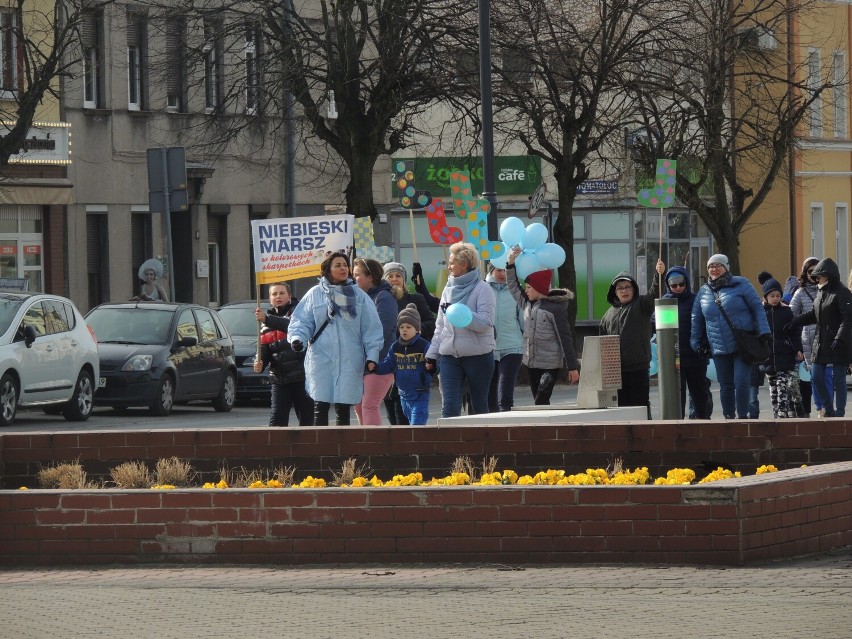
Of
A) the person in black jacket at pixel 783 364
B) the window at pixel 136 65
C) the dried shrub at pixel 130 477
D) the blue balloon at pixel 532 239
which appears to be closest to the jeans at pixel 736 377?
the blue balloon at pixel 532 239

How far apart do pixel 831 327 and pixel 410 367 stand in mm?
5209

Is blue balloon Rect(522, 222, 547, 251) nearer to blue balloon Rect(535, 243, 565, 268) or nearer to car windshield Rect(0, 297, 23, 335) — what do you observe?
blue balloon Rect(535, 243, 565, 268)

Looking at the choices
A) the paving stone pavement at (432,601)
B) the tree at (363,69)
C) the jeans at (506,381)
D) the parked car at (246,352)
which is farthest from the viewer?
the tree at (363,69)

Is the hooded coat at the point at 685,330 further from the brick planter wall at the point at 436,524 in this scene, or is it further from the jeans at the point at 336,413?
the brick planter wall at the point at 436,524

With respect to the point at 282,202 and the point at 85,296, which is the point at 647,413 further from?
the point at 282,202

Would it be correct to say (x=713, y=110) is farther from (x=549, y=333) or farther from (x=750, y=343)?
(x=549, y=333)

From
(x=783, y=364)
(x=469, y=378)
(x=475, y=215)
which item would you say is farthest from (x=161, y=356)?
(x=469, y=378)

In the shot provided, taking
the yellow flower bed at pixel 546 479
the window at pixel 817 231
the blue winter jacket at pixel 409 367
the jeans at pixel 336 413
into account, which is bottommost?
the yellow flower bed at pixel 546 479

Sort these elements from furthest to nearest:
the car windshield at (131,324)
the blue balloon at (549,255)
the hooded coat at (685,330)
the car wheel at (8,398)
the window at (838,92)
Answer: the window at (838,92) < the car windshield at (131,324) < the car wheel at (8,398) < the hooded coat at (685,330) < the blue balloon at (549,255)

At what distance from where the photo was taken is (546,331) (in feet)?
56.9

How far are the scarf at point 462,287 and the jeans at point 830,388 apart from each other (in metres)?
5.36

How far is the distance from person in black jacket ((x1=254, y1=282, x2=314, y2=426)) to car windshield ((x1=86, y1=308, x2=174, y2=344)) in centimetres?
1054

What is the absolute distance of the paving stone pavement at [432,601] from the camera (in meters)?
8.41

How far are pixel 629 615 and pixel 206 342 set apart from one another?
18453mm
